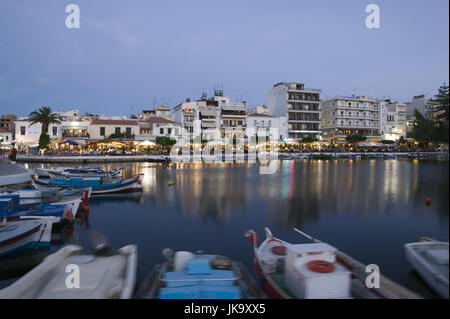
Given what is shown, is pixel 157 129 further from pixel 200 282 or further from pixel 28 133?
pixel 200 282

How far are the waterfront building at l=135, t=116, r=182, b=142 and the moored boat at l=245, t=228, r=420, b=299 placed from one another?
45.3m

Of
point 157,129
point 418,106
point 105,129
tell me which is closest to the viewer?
point 105,129

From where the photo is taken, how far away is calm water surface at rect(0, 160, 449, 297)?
868cm

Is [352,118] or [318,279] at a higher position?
[352,118]

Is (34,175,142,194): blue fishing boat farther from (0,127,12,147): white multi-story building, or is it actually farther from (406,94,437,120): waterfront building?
(406,94,437,120): waterfront building

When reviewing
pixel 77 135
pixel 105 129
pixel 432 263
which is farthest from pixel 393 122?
pixel 432 263

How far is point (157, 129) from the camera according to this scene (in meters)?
49.6

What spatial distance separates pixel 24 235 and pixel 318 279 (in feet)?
25.9

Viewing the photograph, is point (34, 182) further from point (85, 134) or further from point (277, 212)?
point (85, 134)

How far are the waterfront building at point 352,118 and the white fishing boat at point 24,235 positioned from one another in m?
63.2

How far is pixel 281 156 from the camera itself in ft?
176

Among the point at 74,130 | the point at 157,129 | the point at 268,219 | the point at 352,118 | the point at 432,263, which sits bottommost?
the point at 268,219

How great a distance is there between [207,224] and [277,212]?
398cm

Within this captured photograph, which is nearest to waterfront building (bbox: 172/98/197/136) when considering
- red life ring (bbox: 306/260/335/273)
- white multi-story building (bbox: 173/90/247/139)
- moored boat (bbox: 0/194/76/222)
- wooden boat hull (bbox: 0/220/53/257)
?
white multi-story building (bbox: 173/90/247/139)
